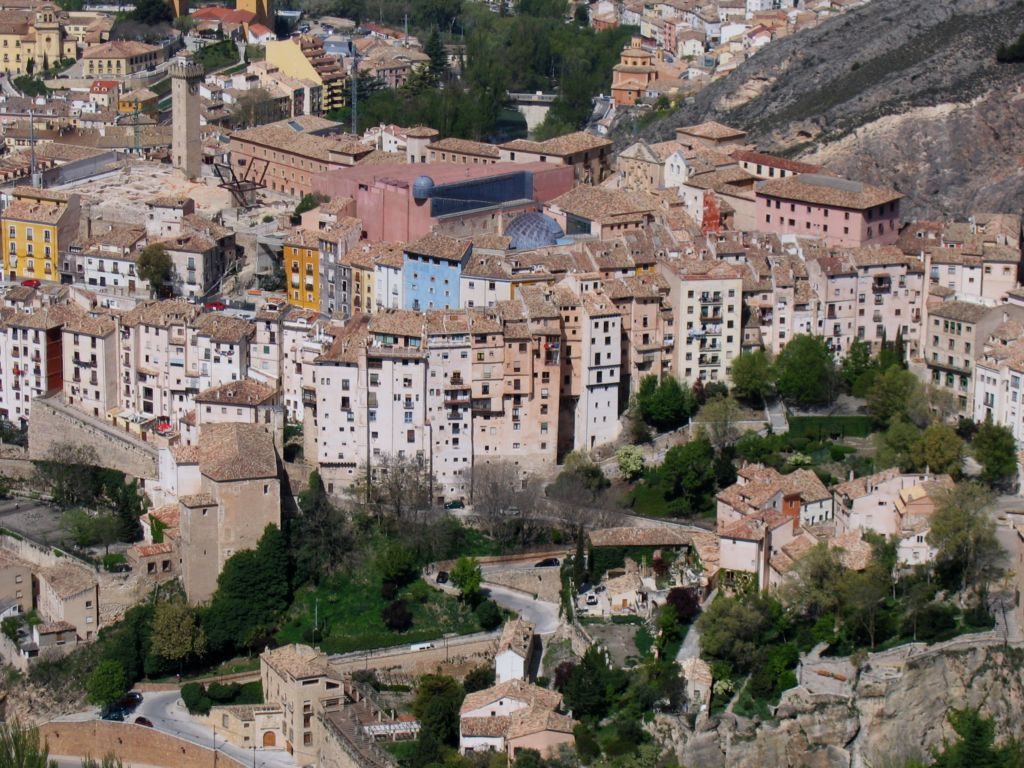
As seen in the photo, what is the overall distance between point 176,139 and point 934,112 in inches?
1038

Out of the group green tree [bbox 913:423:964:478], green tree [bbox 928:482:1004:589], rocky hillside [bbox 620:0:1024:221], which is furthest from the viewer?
rocky hillside [bbox 620:0:1024:221]

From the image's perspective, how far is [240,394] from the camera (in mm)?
64188

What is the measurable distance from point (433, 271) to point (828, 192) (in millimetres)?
12651

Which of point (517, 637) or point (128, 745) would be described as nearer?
point (517, 637)

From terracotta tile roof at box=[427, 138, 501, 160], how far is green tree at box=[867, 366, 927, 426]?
63.3 ft

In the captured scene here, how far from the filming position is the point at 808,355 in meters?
65.3

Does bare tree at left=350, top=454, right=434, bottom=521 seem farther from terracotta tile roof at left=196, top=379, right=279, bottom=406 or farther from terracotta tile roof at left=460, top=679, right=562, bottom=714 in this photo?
terracotta tile roof at left=460, top=679, right=562, bottom=714

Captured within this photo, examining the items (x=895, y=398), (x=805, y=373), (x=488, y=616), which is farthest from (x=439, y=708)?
(x=895, y=398)

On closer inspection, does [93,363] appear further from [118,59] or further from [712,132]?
[118,59]

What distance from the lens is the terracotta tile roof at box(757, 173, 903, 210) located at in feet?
→ 231

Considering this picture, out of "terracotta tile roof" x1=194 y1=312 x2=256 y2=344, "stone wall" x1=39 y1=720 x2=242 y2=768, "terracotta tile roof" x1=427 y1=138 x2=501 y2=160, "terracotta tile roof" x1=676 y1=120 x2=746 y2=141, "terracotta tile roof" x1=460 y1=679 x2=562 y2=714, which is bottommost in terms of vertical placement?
"stone wall" x1=39 y1=720 x2=242 y2=768

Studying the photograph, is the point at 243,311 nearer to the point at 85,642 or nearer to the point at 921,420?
the point at 85,642

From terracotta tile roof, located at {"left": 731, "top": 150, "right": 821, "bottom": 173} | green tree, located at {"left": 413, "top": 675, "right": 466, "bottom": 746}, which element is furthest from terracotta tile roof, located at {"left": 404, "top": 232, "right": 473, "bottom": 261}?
green tree, located at {"left": 413, "top": 675, "right": 466, "bottom": 746}

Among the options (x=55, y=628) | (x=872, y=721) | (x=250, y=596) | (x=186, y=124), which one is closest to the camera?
(x=872, y=721)
